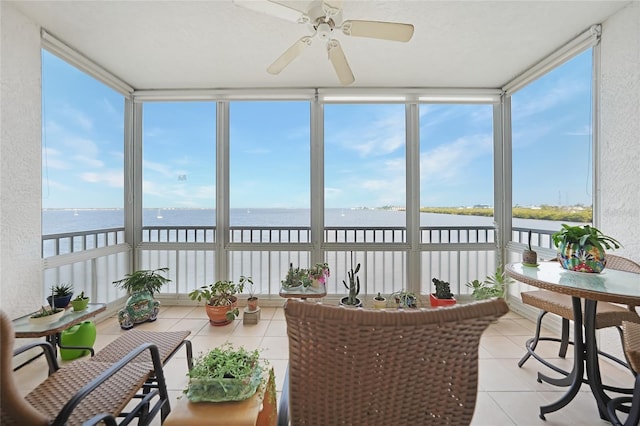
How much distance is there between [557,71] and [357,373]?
3.44m

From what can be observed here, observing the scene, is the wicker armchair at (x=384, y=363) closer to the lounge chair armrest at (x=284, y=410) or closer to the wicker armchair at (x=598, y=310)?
the lounge chair armrest at (x=284, y=410)

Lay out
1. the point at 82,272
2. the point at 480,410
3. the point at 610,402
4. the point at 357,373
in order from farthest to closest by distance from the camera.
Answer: the point at 82,272, the point at 480,410, the point at 610,402, the point at 357,373

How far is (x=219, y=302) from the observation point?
270 centimetres

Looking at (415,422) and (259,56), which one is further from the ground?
(259,56)

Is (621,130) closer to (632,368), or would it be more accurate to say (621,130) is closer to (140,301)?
(632,368)

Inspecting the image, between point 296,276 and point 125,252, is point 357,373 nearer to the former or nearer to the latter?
point 296,276

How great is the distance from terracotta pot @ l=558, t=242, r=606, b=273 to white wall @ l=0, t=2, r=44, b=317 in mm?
3913

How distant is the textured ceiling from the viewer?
75.6 inches

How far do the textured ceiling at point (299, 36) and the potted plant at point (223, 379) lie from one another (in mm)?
2310

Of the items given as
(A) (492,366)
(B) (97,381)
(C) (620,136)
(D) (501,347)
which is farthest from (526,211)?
(B) (97,381)

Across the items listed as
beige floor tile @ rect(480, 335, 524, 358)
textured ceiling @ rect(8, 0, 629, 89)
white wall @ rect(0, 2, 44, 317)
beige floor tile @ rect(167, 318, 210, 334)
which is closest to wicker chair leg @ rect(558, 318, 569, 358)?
beige floor tile @ rect(480, 335, 524, 358)

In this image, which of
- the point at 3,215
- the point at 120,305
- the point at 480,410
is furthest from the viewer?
the point at 120,305

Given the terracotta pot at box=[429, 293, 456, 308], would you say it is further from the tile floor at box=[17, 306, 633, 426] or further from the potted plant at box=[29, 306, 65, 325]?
the potted plant at box=[29, 306, 65, 325]

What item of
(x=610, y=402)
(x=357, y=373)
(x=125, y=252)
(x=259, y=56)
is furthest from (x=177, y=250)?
(x=610, y=402)
